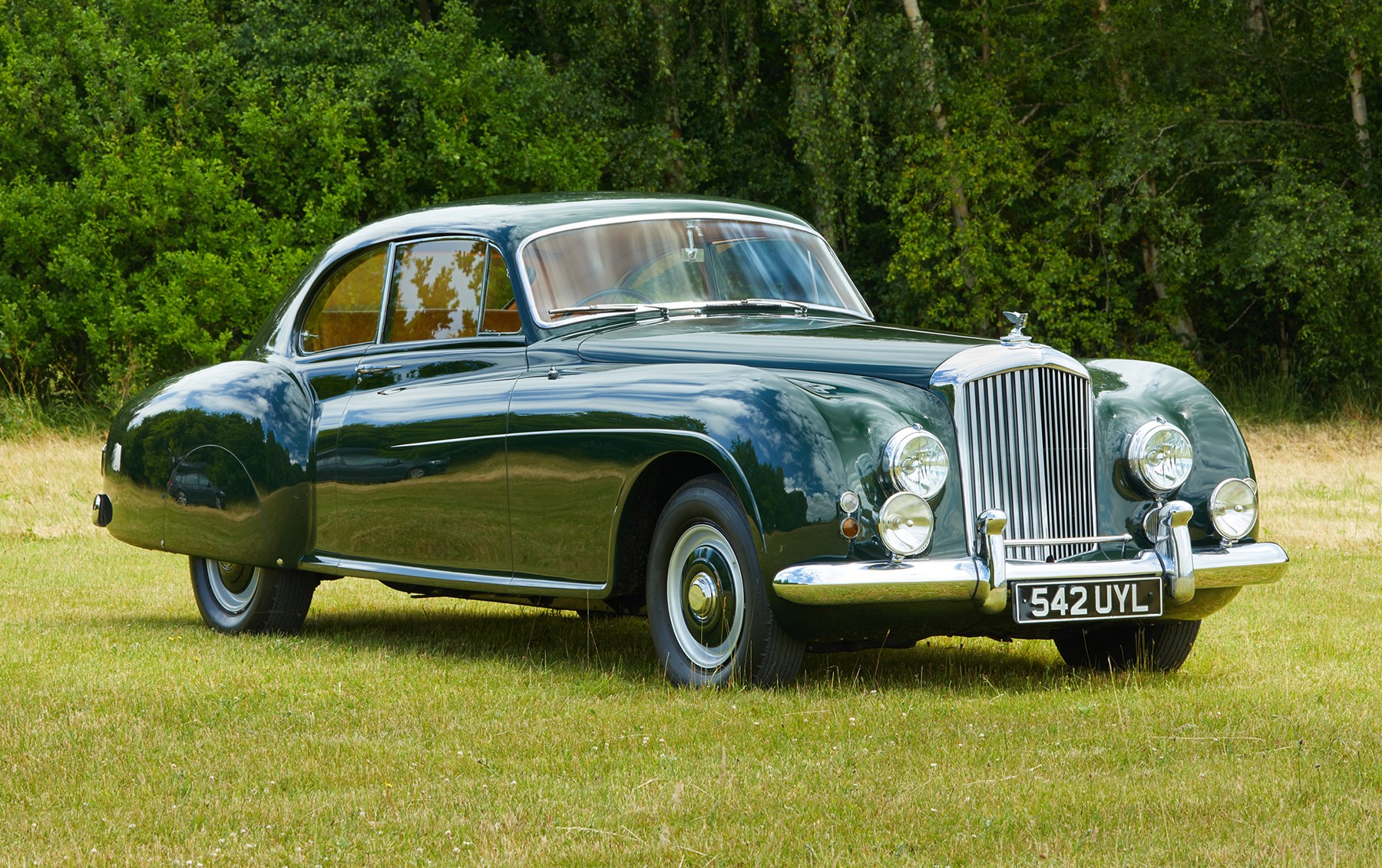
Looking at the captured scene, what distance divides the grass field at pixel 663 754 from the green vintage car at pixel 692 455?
31cm

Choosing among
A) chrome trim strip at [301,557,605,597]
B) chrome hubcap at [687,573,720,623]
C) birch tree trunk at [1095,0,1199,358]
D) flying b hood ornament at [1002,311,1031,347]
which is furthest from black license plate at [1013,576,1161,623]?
birch tree trunk at [1095,0,1199,358]

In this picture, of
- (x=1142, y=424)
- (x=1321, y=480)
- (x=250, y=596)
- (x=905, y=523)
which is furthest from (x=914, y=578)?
(x=1321, y=480)

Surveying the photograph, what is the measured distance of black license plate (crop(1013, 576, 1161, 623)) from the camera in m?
5.20

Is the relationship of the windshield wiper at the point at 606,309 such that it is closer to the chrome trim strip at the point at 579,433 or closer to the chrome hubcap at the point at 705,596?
the chrome trim strip at the point at 579,433

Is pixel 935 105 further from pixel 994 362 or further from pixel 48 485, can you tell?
pixel 994 362

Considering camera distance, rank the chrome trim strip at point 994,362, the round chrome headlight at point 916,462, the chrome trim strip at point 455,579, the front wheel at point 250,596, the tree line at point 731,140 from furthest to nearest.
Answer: the tree line at point 731,140 → the front wheel at point 250,596 → the chrome trim strip at point 455,579 → the chrome trim strip at point 994,362 → the round chrome headlight at point 916,462

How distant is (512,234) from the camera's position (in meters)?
6.54

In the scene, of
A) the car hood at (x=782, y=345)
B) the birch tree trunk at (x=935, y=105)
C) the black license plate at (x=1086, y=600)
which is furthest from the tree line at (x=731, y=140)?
the black license plate at (x=1086, y=600)

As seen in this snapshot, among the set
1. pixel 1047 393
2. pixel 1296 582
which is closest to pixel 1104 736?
pixel 1047 393

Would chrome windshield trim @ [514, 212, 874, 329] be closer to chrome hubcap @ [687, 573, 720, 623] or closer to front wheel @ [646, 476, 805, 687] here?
front wheel @ [646, 476, 805, 687]

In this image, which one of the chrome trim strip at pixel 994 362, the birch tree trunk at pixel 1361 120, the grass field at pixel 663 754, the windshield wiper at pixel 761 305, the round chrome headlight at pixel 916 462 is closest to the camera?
the grass field at pixel 663 754

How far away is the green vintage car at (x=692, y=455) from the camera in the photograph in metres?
5.17

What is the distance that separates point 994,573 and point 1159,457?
2.93 ft

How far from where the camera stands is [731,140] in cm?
2450
